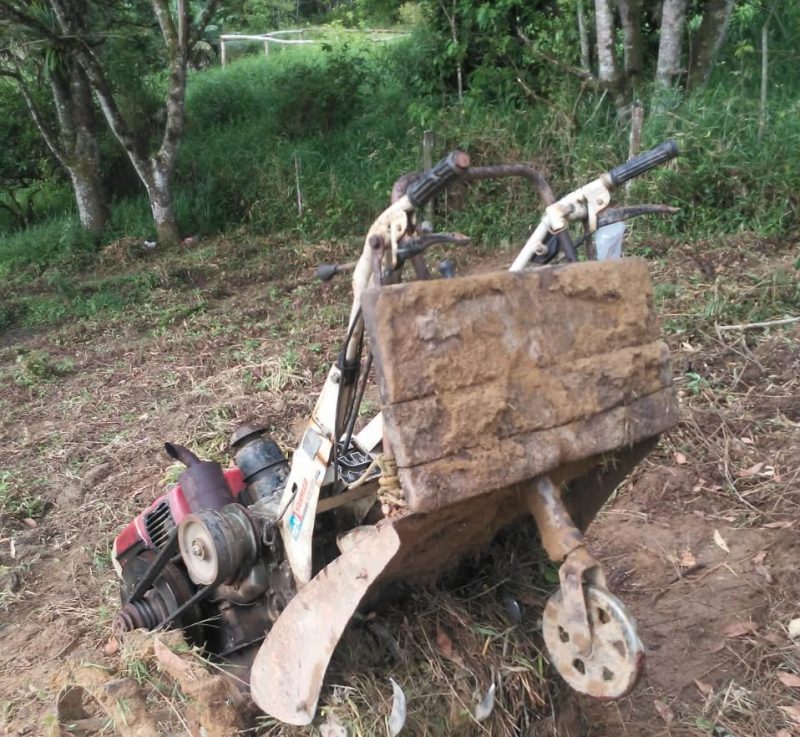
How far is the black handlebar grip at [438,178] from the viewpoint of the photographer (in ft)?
5.74

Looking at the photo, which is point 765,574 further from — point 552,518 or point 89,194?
point 89,194

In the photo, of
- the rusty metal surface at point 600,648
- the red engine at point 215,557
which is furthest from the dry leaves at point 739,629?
the red engine at point 215,557

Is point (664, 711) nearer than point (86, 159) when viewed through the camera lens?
Yes

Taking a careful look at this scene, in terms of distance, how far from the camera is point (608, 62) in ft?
25.1

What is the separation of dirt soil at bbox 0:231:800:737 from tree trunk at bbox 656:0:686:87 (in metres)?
2.07

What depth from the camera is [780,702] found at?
111 inches

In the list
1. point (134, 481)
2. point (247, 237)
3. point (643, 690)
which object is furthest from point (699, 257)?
point (247, 237)

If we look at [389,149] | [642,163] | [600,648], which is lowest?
[389,149]

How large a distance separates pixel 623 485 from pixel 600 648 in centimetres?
256

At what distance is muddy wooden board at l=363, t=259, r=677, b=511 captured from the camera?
1.70 metres

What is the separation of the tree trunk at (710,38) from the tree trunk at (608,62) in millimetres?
622

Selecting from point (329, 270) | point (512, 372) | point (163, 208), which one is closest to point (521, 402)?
point (512, 372)

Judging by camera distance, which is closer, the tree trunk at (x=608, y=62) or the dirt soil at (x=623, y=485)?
the dirt soil at (x=623, y=485)

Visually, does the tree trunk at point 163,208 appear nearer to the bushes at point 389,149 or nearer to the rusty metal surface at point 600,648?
the bushes at point 389,149
